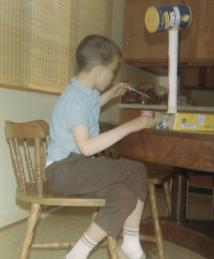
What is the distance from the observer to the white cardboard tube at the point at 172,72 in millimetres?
1549

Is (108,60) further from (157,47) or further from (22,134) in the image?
(157,47)

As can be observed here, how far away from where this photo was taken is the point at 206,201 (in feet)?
10.4

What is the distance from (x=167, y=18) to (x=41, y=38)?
847 mm

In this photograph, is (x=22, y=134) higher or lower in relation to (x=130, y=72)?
lower

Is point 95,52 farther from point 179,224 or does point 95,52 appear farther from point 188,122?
point 179,224

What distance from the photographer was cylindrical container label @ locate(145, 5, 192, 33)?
1.53 metres

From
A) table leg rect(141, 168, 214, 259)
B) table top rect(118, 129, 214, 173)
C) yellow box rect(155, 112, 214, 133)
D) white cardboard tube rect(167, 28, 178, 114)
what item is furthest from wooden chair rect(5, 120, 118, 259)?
table leg rect(141, 168, 214, 259)

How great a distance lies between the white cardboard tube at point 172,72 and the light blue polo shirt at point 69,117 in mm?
315

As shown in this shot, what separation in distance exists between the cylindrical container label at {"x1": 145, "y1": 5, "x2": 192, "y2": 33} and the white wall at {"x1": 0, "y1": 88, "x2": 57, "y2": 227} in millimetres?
825

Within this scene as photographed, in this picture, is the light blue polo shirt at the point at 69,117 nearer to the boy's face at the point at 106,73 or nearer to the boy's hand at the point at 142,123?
the boy's face at the point at 106,73

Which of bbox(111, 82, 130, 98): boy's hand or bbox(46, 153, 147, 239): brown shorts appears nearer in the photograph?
bbox(46, 153, 147, 239): brown shorts

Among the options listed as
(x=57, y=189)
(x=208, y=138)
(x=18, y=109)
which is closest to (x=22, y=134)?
(x=57, y=189)

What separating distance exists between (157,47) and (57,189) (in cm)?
195

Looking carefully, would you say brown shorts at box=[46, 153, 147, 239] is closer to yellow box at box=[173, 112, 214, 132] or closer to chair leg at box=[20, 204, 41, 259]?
chair leg at box=[20, 204, 41, 259]
